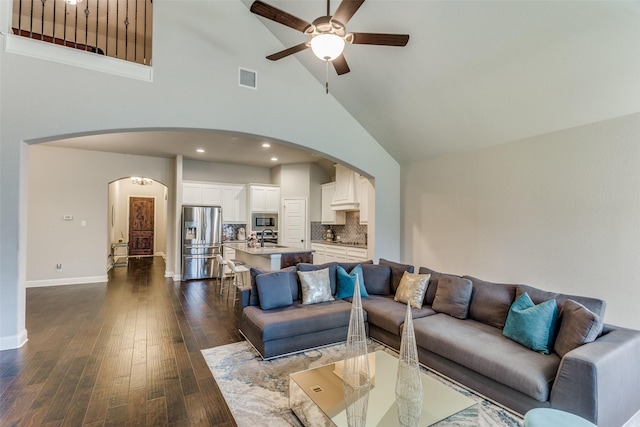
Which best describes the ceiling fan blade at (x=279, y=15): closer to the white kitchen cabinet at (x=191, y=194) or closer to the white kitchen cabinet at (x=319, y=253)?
the white kitchen cabinet at (x=319, y=253)

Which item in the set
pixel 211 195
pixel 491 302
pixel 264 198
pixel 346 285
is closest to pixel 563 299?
pixel 491 302

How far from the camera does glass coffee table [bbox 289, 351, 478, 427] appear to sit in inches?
72.6

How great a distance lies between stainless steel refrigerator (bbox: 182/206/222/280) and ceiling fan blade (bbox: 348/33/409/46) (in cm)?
576

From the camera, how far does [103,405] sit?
2352 mm

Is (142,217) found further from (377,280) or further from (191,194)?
(377,280)

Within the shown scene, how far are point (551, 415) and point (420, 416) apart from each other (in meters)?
0.71

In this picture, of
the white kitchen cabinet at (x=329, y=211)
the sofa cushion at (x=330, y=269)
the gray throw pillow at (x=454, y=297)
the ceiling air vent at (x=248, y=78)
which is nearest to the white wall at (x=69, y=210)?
the ceiling air vent at (x=248, y=78)

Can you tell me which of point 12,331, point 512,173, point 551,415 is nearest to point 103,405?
point 12,331

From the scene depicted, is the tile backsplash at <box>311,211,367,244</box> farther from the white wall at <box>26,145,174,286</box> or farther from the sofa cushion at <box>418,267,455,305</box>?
the white wall at <box>26,145,174,286</box>

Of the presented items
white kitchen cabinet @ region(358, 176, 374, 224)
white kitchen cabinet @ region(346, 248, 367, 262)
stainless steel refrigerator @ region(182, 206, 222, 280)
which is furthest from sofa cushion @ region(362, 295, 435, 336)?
stainless steel refrigerator @ region(182, 206, 222, 280)

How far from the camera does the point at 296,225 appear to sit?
8195mm

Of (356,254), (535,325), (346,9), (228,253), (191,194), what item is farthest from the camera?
(228,253)

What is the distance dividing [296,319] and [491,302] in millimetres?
2068

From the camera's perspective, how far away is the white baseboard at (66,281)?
622cm
